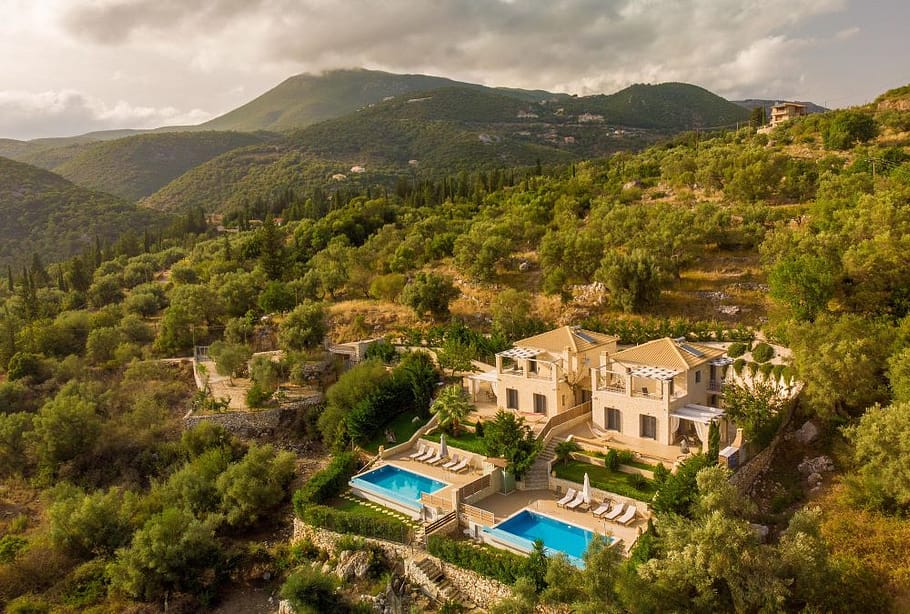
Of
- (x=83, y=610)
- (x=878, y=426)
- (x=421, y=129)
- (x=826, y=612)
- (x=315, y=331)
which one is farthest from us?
(x=421, y=129)

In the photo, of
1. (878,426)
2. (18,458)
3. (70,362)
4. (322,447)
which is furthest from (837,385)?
(70,362)

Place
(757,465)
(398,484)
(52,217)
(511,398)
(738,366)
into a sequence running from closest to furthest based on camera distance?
1. (757,465)
2. (398,484)
3. (738,366)
4. (511,398)
5. (52,217)

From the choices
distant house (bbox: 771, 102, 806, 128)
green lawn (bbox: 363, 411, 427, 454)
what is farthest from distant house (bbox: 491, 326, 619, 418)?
distant house (bbox: 771, 102, 806, 128)

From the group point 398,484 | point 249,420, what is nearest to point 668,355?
point 398,484

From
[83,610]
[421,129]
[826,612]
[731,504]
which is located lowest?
[83,610]

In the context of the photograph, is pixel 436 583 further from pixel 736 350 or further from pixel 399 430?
pixel 736 350

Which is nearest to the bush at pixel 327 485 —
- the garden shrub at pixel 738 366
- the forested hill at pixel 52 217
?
the garden shrub at pixel 738 366

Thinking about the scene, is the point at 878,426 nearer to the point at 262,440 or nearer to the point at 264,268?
the point at 262,440
